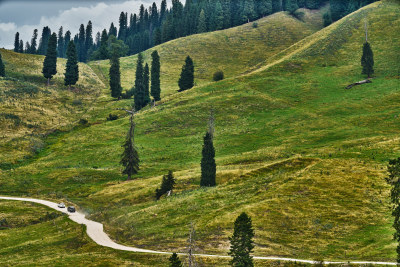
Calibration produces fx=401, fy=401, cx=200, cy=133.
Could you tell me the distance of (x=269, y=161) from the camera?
251ft

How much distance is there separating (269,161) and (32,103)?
91.4 meters

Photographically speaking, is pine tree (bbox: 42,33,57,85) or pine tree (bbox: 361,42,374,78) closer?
pine tree (bbox: 361,42,374,78)

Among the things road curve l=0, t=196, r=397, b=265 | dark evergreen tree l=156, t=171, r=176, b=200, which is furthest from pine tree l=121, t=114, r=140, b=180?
road curve l=0, t=196, r=397, b=265

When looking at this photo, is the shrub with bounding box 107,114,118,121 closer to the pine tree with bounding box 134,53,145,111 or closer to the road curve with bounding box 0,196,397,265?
the pine tree with bounding box 134,53,145,111

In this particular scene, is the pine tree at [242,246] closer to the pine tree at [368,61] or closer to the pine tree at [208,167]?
the pine tree at [208,167]

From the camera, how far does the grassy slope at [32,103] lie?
104963 mm

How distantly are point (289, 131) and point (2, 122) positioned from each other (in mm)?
79464

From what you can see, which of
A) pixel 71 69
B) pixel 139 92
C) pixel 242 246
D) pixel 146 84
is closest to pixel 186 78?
pixel 146 84

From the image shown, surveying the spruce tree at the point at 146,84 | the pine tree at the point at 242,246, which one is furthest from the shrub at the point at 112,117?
the pine tree at the point at 242,246

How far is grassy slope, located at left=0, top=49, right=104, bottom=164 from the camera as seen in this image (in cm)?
10496

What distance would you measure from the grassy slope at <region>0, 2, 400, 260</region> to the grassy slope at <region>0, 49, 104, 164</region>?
7011mm

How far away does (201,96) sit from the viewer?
12900cm

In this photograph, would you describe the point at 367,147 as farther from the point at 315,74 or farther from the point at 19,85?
the point at 19,85

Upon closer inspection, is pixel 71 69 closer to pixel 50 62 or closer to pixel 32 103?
pixel 50 62
